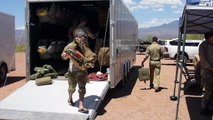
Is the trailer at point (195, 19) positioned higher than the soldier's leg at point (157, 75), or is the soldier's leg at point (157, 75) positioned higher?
the trailer at point (195, 19)

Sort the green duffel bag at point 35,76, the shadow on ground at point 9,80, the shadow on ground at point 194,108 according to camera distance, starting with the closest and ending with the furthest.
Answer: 1. the shadow on ground at point 194,108
2. the green duffel bag at point 35,76
3. the shadow on ground at point 9,80

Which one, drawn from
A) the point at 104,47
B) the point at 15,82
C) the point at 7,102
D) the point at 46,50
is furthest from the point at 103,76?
the point at 15,82

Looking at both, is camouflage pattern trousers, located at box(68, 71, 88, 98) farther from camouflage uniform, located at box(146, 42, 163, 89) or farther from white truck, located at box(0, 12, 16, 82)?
white truck, located at box(0, 12, 16, 82)

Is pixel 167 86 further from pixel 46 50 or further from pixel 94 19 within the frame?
pixel 46 50

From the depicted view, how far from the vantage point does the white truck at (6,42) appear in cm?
1374

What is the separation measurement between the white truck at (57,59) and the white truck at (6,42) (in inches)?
101

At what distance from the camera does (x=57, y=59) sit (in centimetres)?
1170

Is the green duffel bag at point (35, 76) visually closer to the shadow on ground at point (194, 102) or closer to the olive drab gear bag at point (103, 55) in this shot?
the olive drab gear bag at point (103, 55)

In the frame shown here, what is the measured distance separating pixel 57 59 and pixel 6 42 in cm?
349

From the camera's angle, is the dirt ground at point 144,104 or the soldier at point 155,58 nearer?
the dirt ground at point 144,104

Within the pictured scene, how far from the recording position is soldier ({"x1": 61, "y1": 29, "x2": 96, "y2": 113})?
25.9 ft

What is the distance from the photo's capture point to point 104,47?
10914 mm

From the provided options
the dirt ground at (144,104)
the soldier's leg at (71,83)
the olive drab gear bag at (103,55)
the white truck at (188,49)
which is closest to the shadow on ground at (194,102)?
the dirt ground at (144,104)

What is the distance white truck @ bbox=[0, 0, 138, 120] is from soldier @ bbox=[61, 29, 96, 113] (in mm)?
461
